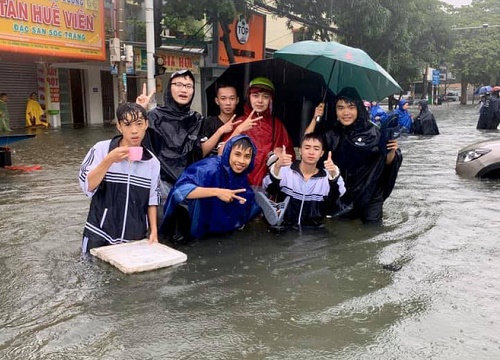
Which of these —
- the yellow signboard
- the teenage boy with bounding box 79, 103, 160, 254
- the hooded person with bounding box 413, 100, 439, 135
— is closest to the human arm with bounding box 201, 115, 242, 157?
the teenage boy with bounding box 79, 103, 160, 254

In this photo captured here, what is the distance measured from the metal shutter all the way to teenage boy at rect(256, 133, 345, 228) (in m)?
15.8

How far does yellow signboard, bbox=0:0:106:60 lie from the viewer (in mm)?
13180

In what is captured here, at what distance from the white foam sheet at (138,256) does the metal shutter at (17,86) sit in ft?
52.3

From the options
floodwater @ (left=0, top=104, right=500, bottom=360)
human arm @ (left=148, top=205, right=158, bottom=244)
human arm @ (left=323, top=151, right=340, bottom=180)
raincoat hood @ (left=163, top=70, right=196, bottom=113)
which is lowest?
floodwater @ (left=0, top=104, right=500, bottom=360)

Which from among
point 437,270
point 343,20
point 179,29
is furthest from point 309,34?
point 437,270

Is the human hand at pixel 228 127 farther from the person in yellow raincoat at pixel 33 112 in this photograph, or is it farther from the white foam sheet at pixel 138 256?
the person in yellow raincoat at pixel 33 112

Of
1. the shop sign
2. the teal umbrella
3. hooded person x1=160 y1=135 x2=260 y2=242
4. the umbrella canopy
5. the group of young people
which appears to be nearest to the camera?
the group of young people

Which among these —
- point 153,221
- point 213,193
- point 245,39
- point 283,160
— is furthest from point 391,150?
point 245,39

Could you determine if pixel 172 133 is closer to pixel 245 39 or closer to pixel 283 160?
pixel 283 160

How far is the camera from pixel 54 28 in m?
14.6

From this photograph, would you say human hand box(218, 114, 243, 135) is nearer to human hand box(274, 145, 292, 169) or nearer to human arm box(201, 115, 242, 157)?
human arm box(201, 115, 242, 157)

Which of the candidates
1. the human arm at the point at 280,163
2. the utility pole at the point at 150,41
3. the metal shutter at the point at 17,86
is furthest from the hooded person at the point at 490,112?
the metal shutter at the point at 17,86

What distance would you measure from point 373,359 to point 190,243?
7.71ft

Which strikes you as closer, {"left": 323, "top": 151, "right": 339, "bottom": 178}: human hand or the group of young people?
the group of young people
